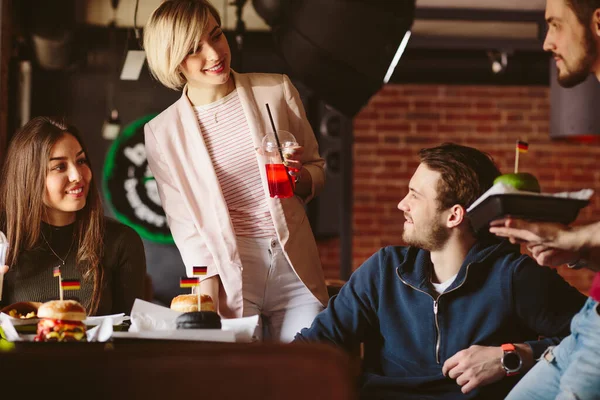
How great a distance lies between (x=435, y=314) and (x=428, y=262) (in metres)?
0.16

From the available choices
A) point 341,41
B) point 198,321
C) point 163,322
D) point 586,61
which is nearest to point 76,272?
point 163,322

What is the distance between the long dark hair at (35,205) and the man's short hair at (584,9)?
157 centimetres

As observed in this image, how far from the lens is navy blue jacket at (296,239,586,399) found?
193 centimetres

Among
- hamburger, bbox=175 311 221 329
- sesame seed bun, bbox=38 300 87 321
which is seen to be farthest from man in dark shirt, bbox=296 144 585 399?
sesame seed bun, bbox=38 300 87 321

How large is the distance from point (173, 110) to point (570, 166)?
5.34 meters

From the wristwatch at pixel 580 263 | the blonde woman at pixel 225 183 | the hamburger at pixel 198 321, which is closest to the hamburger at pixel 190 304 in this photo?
the hamburger at pixel 198 321

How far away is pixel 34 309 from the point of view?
6.54ft

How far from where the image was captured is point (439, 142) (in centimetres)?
682

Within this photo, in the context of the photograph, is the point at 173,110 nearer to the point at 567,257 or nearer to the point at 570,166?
the point at 567,257

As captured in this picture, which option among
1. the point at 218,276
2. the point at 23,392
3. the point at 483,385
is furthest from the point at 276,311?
the point at 23,392

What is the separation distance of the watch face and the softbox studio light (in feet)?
6.52

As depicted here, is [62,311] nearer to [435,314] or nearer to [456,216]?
[435,314]

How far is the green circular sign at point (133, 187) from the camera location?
588 centimetres

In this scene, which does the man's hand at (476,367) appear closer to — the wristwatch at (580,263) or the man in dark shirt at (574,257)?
the man in dark shirt at (574,257)
